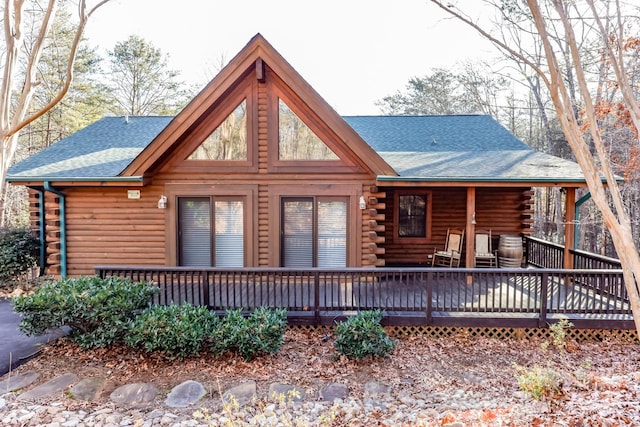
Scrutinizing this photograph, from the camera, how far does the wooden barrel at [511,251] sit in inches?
363

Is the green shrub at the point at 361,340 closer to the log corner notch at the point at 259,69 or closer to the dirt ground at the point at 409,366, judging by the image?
the dirt ground at the point at 409,366

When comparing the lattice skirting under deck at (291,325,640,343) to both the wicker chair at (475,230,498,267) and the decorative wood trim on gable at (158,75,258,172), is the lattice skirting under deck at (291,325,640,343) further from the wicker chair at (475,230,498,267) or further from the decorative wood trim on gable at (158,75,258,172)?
the decorative wood trim on gable at (158,75,258,172)

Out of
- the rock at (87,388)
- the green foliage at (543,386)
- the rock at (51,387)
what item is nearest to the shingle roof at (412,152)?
the rock at (51,387)

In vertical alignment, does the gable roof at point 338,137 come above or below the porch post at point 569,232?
above

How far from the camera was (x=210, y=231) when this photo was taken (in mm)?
7945

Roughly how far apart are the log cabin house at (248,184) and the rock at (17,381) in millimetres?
3299

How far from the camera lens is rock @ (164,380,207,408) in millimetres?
4410

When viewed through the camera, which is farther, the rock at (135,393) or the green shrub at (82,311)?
the green shrub at (82,311)

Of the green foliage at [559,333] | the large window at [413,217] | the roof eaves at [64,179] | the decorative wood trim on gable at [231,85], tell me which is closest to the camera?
the green foliage at [559,333]

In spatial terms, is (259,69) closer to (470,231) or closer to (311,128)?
(311,128)

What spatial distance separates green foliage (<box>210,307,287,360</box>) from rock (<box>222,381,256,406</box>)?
1.63 ft

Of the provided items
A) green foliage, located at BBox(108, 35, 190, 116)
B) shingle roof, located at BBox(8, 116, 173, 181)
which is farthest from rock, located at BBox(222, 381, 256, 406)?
green foliage, located at BBox(108, 35, 190, 116)

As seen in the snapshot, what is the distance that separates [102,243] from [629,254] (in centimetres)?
908

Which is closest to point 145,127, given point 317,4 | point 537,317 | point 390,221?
point 317,4
